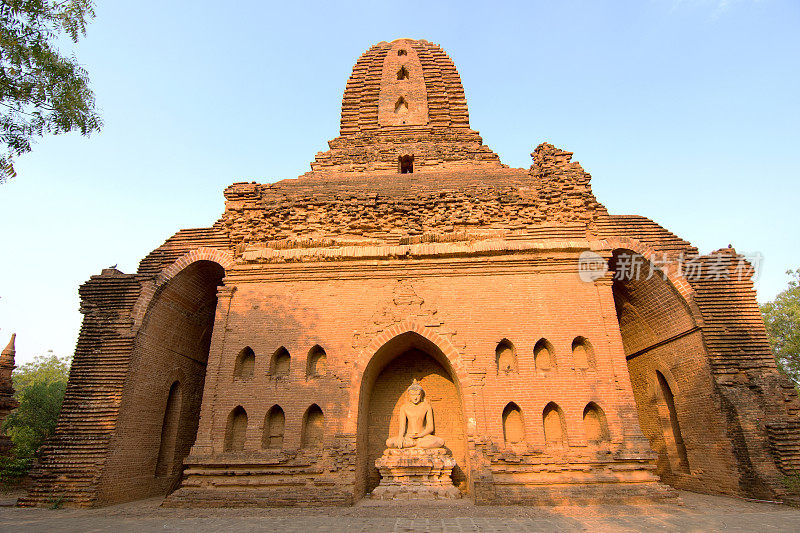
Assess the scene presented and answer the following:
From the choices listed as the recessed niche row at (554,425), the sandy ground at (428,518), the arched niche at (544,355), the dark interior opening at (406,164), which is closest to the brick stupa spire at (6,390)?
the sandy ground at (428,518)

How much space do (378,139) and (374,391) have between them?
8406mm

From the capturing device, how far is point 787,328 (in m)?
23.6

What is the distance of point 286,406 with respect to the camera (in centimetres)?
926

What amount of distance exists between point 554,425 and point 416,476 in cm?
299

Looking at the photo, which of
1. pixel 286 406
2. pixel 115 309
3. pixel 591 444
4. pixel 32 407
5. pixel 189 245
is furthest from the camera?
pixel 32 407

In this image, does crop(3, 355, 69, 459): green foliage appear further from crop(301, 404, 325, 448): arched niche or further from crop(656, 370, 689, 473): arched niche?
crop(656, 370, 689, 473): arched niche

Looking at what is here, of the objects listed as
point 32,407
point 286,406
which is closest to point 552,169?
point 286,406

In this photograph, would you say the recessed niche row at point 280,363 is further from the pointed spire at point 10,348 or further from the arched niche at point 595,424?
the pointed spire at point 10,348

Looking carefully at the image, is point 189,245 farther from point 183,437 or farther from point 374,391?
point 374,391

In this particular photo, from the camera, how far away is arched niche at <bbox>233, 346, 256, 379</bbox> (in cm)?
977

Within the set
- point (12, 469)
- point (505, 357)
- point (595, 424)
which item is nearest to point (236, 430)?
point (505, 357)

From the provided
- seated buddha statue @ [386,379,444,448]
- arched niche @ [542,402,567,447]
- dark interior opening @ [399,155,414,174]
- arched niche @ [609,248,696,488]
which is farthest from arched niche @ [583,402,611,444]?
dark interior opening @ [399,155,414,174]

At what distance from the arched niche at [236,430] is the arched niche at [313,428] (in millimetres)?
1280

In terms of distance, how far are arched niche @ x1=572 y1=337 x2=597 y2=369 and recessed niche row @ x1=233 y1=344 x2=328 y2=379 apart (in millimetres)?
5388
